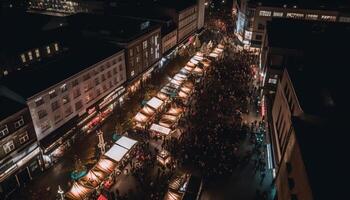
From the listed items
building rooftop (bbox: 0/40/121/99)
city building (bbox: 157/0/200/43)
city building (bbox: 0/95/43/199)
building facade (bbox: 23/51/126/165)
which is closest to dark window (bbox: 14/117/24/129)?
city building (bbox: 0/95/43/199)

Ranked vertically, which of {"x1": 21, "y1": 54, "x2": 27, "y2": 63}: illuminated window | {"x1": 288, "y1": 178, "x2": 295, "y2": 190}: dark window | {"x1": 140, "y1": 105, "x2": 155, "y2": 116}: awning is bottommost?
{"x1": 140, "y1": 105, "x2": 155, "y2": 116}: awning

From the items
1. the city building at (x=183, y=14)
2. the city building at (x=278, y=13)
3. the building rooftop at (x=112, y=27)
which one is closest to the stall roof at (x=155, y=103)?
the building rooftop at (x=112, y=27)

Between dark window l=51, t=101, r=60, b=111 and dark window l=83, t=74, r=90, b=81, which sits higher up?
dark window l=83, t=74, r=90, b=81

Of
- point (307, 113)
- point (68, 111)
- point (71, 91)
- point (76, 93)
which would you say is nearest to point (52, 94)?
point (71, 91)

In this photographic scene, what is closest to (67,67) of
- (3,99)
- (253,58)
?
(3,99)

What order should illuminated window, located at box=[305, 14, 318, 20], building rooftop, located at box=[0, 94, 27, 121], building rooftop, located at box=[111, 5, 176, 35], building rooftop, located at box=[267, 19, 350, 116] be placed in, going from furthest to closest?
building rooftop, located at box=[111, 5, 176, 35]
illuminated window, located at box=[305, 14, 318, 20]
building rooftop, located at box=[0, 94, 27, 121]
building rooftop, located at box=[267, 19, 350, 116]

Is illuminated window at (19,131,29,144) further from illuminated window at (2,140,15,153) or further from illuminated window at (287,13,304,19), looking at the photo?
illuminated window at (287,13,304,19)

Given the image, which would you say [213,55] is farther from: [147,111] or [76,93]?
[76,93]
